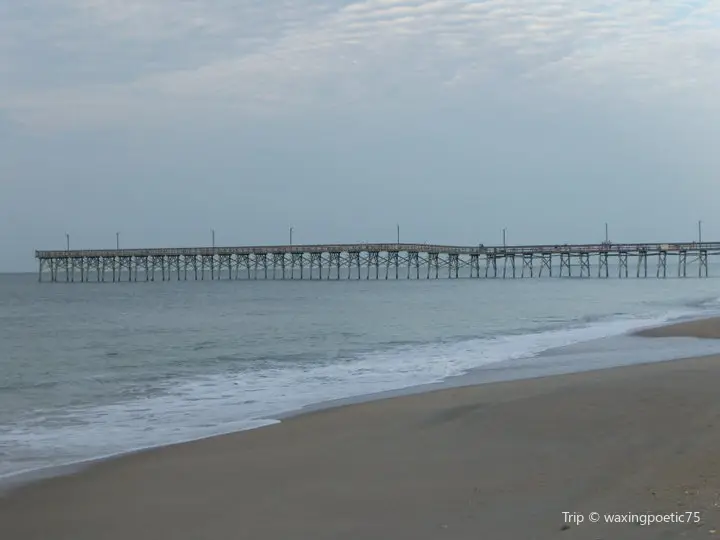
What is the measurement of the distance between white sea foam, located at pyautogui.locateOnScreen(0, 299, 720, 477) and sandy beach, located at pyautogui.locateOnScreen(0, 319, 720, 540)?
75 centimetres

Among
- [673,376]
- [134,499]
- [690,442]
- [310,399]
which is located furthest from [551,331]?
[134,499]

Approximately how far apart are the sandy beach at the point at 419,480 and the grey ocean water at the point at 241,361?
130cm

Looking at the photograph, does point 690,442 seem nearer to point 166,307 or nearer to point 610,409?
point 610,409

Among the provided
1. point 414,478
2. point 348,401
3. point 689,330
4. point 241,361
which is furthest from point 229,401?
point 689,330

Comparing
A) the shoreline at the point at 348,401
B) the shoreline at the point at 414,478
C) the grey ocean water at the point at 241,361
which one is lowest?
the grey ocean water at the point at 241,361

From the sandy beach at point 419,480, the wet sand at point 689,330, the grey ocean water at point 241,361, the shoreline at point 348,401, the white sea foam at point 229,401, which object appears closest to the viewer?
the sandy beach at point 419,480

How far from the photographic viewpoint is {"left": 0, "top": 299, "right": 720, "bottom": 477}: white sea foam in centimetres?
837

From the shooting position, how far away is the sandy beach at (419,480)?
493 centimetres

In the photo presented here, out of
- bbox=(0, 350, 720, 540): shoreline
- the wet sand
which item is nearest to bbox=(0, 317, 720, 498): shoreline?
the wet sand

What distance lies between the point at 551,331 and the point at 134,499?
1829cm

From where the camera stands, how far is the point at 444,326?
2602 centimetres

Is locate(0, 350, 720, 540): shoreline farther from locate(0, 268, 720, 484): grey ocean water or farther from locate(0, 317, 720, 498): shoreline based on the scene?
locate(0, 268, 720, 484): grey ocean water

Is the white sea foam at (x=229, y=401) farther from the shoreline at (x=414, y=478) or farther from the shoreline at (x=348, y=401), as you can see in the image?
the shoreline at (x=414, y=478)

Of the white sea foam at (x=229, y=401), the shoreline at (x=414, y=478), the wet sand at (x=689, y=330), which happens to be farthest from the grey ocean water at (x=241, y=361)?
the shoreline at (x=414, y=478)
